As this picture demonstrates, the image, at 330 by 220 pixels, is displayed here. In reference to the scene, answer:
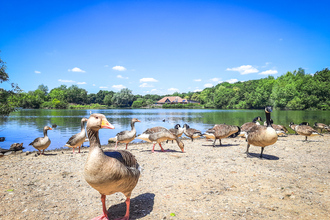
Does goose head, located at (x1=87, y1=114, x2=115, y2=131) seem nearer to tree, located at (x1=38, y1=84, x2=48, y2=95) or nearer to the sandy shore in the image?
the sandy shore

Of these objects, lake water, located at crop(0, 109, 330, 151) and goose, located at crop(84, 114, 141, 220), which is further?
lake water, located at crop(0, 109, 330, 151)

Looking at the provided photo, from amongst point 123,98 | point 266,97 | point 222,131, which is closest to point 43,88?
point 123,98

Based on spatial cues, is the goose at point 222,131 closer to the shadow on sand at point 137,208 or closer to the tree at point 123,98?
the shadow on sand at point 137,208

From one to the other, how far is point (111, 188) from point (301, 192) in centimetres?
577

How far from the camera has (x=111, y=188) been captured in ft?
13.2

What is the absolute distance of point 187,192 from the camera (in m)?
6.07

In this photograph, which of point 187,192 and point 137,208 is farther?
point 187,192

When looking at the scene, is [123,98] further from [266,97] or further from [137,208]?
[137,208]

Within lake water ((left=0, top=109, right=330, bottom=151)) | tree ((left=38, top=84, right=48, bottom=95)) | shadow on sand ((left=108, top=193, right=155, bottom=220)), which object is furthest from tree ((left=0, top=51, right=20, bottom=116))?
tree ((left=38, top=84, right=48, bottom=95))

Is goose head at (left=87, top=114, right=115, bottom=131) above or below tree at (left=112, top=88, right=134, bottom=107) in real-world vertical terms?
below

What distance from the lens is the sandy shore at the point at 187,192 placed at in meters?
4.85

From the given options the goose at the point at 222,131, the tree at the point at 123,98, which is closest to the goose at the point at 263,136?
the goose at the point at 222,131

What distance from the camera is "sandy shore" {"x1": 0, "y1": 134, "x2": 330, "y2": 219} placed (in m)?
4.85

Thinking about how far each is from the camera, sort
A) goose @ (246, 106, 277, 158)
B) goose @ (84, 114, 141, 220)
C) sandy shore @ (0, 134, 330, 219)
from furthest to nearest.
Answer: goose @ (246, 106, 277, 158) → sandy shore @ (0, 134, 330, 219) → goose @ (84, 114, 141, 220)
